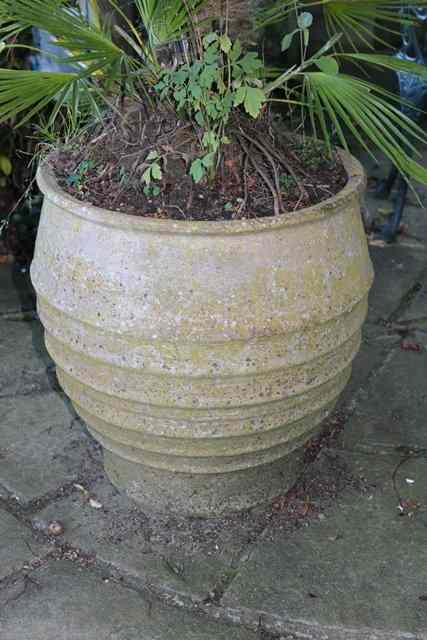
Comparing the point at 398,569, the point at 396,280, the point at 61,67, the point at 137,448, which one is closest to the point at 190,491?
the point at 137,448

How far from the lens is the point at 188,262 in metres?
1.72

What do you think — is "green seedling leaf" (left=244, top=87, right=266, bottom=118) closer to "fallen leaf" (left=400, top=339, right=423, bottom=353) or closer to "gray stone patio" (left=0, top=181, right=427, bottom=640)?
"gray stone patio" (left=0, top=181, right=427, bottom=640)

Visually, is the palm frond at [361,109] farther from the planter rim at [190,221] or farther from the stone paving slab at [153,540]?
the stone paving slab at [153,540]

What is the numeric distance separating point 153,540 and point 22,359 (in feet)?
3.47

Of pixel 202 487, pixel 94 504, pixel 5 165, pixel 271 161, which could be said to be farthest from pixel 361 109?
pixel 5 165

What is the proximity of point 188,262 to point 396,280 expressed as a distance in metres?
1.94

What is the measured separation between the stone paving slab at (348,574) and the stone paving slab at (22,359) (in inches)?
41.6

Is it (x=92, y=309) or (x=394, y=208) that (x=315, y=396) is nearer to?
(x=92, y=309)

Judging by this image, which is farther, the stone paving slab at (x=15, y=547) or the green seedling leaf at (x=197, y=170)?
the stone paving slab at (x=15, y=547)

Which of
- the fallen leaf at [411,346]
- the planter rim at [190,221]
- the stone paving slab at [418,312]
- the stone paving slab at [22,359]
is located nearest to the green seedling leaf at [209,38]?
the planter rim at [190,221]

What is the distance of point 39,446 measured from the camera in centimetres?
253

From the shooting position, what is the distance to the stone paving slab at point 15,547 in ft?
6.82

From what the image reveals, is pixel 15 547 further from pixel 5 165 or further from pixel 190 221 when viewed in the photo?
pixel 5 165

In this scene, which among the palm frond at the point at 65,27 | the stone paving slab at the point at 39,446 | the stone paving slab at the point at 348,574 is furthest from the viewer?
the stone paving slab at the point at 39,446
